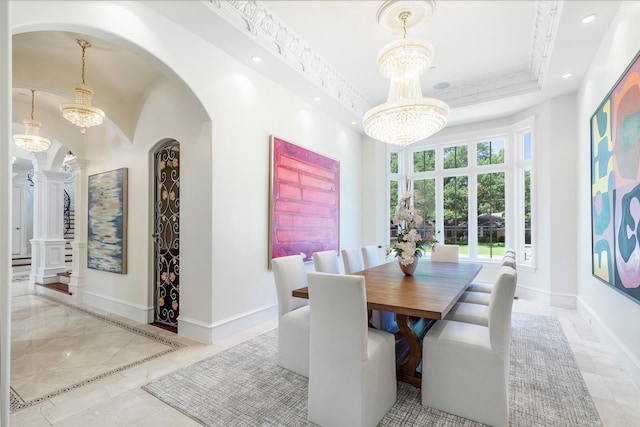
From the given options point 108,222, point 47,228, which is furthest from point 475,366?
point 47,228

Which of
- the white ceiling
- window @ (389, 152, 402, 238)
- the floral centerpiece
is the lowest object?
the floral centerpiece

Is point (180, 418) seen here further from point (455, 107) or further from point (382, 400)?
point (455, 107)

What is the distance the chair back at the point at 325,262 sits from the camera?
9.61 feet

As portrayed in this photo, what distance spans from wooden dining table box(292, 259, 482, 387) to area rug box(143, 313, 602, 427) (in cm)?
29

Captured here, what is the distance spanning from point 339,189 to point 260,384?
11.8 feet

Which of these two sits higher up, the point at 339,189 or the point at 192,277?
the point at 339,189

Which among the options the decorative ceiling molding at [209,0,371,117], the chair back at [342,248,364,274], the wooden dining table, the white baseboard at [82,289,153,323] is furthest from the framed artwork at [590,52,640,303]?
the white baseboard at [82,289,153,323]

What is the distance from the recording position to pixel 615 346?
267cm

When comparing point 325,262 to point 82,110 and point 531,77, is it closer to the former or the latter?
point 82,110

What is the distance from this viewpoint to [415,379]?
7.30 feet

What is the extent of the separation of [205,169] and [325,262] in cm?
161

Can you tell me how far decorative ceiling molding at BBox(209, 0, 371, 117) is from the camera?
2.86 m

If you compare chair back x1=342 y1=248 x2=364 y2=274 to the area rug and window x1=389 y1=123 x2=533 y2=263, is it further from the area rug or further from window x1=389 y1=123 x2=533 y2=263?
window x1=389 y1=123 x2=533 y2=263

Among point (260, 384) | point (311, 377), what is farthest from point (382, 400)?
point (260, 384)
